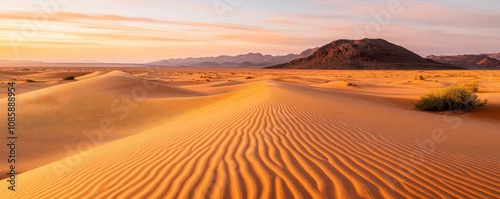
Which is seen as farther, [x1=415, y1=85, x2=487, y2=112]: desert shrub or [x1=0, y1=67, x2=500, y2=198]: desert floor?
[x1=415, y1=85, x2=487, y2=112]: desert shrub

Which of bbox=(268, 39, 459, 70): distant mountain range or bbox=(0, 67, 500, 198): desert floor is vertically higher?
bbox=(268, 39, 459, 70): distant mountain range

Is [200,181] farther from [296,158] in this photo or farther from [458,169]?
[458,169]

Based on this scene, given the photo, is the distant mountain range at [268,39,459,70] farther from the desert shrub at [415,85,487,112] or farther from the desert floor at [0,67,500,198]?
the desert floor at [0,67,500,198]

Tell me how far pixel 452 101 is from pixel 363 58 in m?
90.6

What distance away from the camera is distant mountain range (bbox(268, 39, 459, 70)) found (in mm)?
92750

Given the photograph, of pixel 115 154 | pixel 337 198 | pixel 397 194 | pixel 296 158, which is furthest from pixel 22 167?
pixel 397 194

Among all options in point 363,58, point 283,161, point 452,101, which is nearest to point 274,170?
point 283,161

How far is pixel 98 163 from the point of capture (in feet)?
18.0

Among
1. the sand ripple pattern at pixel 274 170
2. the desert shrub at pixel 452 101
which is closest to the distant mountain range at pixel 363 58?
the desert shrub at pixel 452 101

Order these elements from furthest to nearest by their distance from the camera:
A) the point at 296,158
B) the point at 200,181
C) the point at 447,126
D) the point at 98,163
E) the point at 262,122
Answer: the point at 447,126 → the point at 262,122 → the point at 98,163 → the point at 296,158 → the point at 200,181

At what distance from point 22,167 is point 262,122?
17.3 ft

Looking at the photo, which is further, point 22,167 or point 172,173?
point 22,167

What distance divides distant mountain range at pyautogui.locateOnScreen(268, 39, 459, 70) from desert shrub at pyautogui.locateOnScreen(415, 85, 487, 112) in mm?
78144

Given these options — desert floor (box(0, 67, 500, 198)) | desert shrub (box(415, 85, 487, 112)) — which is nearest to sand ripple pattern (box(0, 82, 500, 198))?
desert floor (box(0, 67, 500, 198))
